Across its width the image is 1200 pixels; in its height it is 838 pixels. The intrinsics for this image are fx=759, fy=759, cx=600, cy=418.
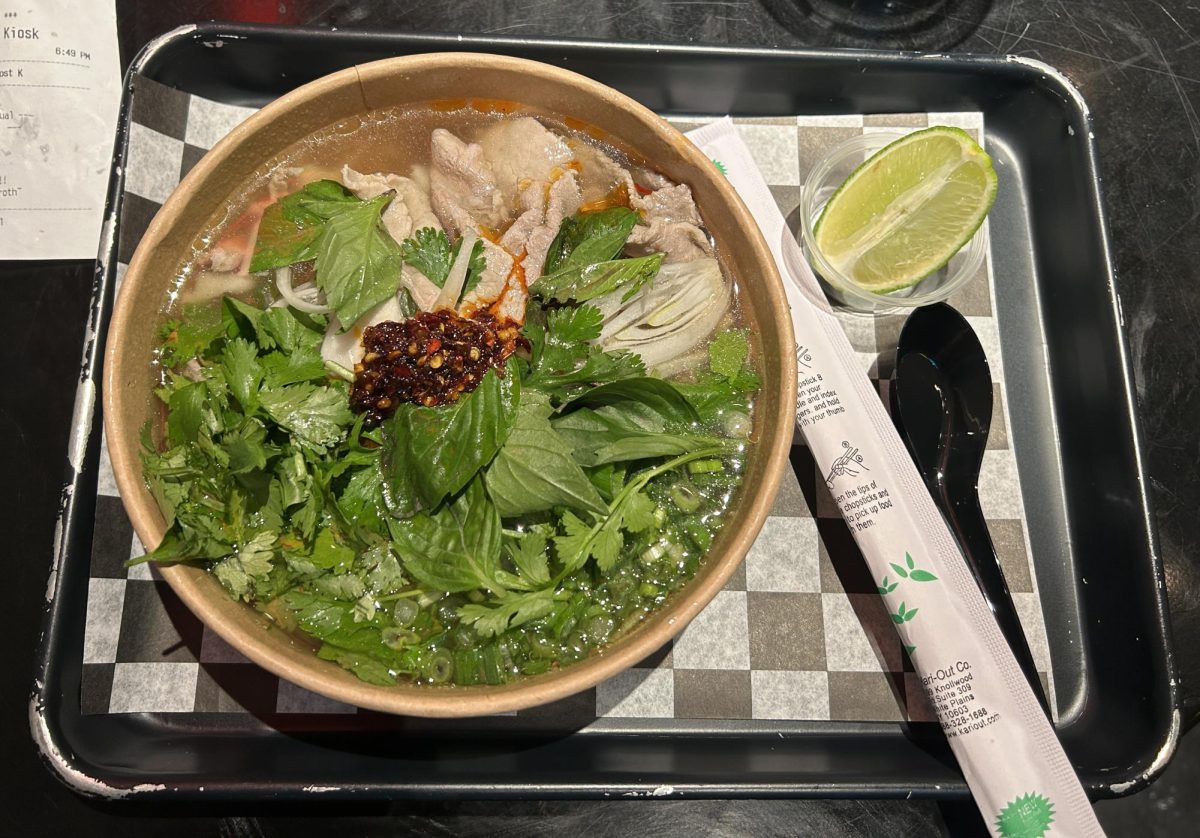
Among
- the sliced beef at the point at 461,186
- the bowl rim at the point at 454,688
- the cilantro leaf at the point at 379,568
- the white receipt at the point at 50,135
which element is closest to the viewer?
the bowl rim at the point at 454,688

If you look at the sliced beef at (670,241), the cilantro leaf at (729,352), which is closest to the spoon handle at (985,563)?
the cilantro leaf at (729,352)

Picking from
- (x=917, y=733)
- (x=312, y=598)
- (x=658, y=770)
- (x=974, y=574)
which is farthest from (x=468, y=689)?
(x=974, y=574)

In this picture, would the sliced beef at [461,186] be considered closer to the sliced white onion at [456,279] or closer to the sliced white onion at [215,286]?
the sliced white onion at [456,279]

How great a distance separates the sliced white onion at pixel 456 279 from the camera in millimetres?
1537

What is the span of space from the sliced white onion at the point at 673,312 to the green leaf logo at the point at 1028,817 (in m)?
1.09

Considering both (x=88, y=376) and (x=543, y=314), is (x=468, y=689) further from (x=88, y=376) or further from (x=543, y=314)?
(x=88, y=376)

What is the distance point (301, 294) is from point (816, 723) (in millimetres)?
1418

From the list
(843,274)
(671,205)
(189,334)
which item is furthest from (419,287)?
(843,274)

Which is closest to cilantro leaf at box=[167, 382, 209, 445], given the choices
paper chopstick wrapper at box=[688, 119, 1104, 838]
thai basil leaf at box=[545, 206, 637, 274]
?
thai basil leaf at box=[545, 206, 637, 274]

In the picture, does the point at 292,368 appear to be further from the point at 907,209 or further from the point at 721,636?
the point at 907,209

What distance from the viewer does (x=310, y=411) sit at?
140cm

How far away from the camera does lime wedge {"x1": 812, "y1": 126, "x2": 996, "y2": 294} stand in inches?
67.4

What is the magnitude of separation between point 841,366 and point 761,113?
72cm

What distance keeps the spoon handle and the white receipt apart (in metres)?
2.17
